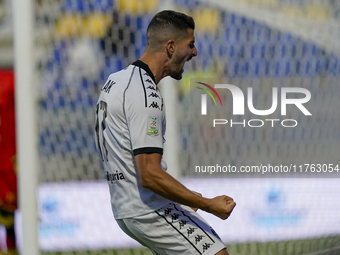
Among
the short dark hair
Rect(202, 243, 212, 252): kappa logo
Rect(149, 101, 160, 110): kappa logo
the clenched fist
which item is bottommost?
Rect(202, 243, 212, 252): kappa logo

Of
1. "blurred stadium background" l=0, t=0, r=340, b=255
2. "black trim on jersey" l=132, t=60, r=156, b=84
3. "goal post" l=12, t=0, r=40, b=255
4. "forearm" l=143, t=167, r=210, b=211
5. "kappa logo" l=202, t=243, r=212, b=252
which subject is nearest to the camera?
"forearm" l=143, t=167, r=210, b=211

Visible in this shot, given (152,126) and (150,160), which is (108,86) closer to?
(152,126)

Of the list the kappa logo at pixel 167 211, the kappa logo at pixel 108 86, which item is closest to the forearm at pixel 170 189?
the kappa logo at pixel 167 211

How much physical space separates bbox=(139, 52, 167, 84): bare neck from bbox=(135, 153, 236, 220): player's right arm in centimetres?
41

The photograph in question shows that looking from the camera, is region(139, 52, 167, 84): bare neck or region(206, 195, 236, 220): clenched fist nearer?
region(206, 195, 236, 220): clenched fist

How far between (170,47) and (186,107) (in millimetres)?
1956

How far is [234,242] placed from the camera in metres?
3.83

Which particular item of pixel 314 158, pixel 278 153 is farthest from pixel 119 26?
pixel 314 158

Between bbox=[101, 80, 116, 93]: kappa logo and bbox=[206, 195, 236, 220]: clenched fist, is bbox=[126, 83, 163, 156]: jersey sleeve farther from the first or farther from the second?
bbox=[206, 195, 236, 220]: clenched fist

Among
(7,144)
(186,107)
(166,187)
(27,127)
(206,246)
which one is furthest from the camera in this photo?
(186,107)

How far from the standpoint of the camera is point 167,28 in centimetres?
203

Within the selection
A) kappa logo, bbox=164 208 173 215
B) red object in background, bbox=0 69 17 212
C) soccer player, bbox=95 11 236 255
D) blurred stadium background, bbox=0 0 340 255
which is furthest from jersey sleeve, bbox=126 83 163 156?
red object in background, bbox=0 69 17 212

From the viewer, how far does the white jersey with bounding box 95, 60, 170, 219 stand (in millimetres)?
1812

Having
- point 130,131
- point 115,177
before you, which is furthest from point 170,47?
point 115,177
